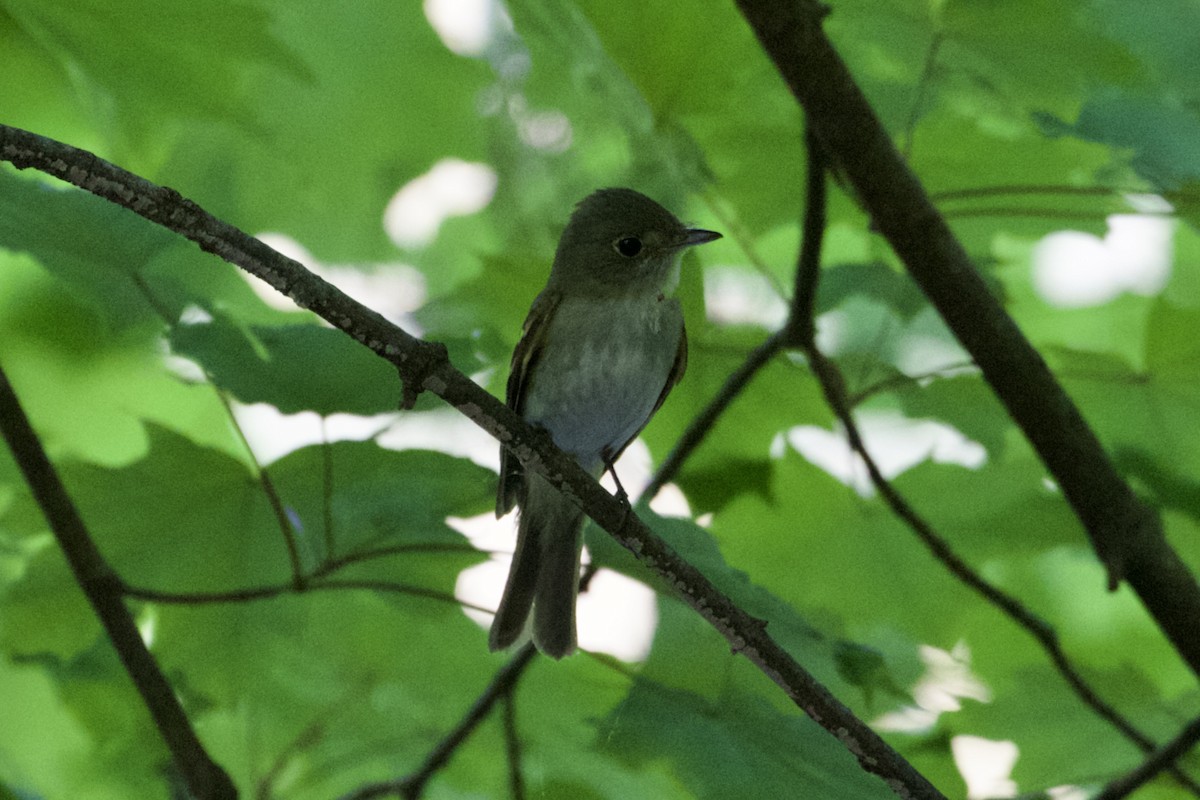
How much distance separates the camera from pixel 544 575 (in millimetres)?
2283

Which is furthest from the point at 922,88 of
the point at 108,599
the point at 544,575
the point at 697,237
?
the point at 108,599

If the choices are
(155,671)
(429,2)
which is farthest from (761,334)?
(155,671)

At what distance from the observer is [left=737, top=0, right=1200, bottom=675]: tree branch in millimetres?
2098

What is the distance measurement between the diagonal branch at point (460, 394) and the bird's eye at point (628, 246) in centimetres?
102

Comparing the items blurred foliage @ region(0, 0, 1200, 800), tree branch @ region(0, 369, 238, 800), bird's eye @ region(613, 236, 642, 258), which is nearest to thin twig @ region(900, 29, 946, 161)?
blurred foliage @ region(0, 0, 1200, 800)

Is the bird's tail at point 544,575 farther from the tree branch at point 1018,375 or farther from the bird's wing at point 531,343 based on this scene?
the tree branch at point 1018,375

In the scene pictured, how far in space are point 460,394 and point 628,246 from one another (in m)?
1.18

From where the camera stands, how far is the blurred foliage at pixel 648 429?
6.20ft

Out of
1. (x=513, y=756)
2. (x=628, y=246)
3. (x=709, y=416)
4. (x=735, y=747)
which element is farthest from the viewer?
(x=628, y=246)

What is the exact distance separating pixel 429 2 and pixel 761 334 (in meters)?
1.02

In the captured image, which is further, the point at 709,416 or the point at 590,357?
the point at 590,357

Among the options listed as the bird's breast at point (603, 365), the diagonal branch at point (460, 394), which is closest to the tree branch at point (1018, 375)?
the bird's breast at point (603, 365)

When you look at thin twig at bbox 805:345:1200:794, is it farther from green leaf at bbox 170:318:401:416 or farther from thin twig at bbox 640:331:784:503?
green leaf at bbox 170:318:401:416

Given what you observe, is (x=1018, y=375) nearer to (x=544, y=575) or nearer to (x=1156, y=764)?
(x=1156, y=764)
